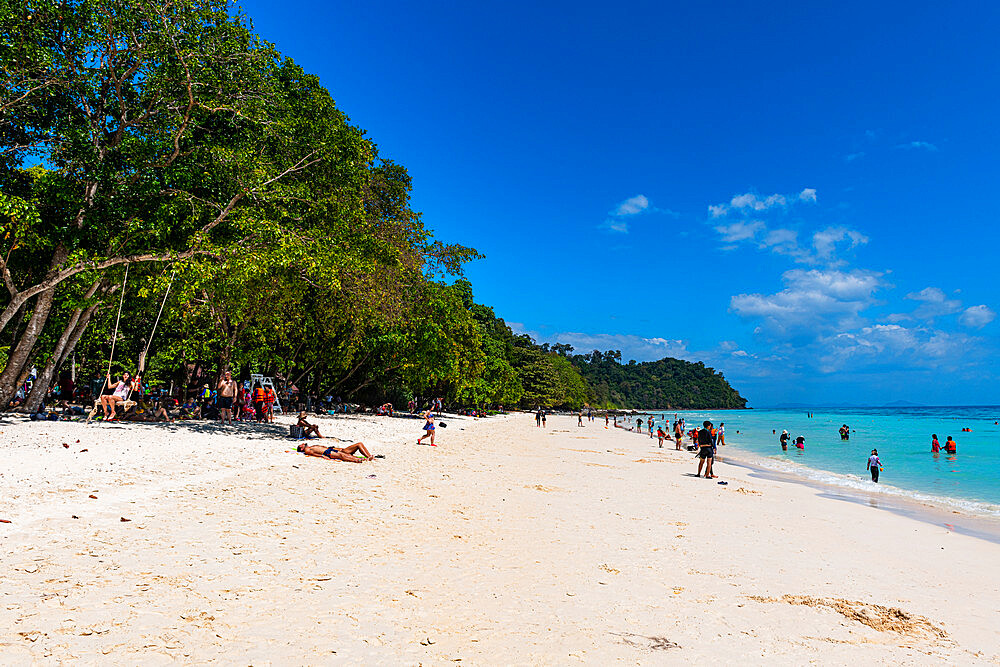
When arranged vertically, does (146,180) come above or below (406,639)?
above

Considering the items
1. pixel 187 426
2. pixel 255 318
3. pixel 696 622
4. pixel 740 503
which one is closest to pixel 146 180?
pixel 187 426

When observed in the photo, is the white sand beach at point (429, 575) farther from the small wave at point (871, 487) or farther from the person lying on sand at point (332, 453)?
the small wave at point (871, 487)

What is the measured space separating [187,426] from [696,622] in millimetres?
15282

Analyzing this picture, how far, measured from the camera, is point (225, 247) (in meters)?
14.7

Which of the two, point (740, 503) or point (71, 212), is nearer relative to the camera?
point (740, 503)

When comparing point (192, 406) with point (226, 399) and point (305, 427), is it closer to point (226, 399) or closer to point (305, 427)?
point (226, 399)

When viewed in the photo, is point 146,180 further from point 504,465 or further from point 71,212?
point 504,465

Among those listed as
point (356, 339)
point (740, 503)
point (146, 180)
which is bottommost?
point (740, 503)

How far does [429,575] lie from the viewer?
17.4 feet

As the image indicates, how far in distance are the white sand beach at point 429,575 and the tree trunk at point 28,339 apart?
4996 millimetres

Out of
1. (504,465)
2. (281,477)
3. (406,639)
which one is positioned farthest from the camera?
(504,465)

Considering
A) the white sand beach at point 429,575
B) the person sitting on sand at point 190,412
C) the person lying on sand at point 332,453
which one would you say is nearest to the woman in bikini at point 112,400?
the person sitting on sand at point 190,412

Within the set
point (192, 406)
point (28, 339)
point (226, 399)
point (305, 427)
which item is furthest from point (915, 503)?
point (28, 339)

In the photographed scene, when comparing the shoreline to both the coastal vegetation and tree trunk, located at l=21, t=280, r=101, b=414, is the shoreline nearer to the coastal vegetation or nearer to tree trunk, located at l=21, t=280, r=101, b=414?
the coastal vegetation
